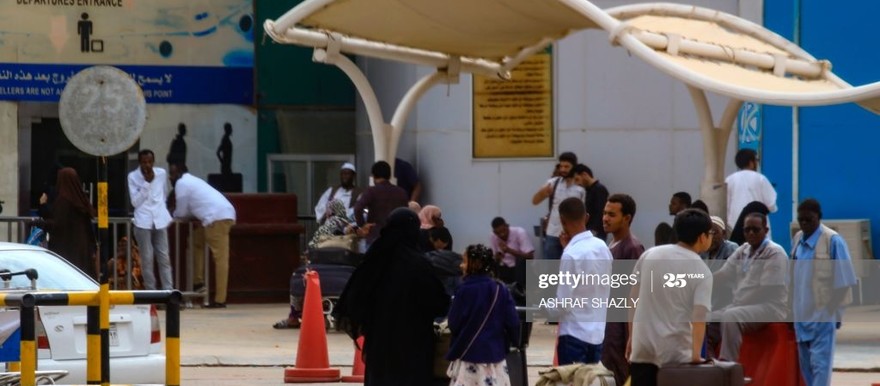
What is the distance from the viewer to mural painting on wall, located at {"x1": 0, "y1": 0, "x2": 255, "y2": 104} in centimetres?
2494

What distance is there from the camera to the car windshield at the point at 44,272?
40.4 feet

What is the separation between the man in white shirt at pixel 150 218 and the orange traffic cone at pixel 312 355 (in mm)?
6064

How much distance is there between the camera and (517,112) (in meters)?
22.0

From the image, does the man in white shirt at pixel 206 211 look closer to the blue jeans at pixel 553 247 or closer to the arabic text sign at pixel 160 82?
the blue jeans at pixel 553 247

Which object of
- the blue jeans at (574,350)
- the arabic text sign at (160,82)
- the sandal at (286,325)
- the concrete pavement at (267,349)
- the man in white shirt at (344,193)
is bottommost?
the concrete pavement at (267,349)

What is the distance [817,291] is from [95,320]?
16.6ft

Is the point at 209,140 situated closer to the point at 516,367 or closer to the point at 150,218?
the point at 150,218

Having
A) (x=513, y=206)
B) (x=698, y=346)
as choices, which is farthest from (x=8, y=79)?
(x=698, y=346)

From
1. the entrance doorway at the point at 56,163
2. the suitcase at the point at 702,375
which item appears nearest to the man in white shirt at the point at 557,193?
the entrance doorway at the point at 56,163

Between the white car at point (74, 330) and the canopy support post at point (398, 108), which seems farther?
the canopy support post at point (398, 108)

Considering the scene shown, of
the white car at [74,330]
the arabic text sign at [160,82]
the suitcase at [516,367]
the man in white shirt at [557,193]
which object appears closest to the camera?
the suitcase at [516,367]

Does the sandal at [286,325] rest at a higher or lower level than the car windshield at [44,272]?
lower

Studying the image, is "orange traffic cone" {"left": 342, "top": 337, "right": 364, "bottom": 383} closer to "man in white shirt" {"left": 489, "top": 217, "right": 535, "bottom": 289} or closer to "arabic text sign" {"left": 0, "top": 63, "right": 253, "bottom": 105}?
"man in white shirt" {"left": 489, "top": 217, "right": 535, "bottom": 289}

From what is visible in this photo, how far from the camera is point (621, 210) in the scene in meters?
11.0
